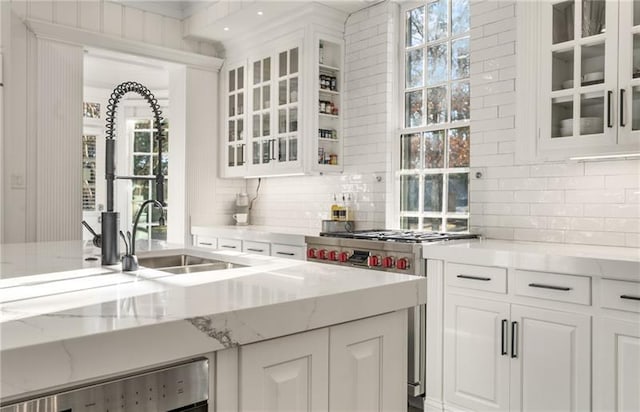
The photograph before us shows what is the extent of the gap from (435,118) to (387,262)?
139cm

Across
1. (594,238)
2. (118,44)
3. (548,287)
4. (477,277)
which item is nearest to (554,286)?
(548,287)

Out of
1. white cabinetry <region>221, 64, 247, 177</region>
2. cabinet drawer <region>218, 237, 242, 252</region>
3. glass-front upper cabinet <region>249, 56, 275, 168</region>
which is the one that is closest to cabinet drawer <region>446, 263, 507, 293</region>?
cabinet drawer <region>218, 237, 242, 252</region>

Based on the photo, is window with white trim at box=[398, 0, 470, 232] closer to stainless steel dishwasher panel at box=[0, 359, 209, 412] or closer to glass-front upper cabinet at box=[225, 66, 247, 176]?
glass-front upper cabinet at box=[225, 66, 247, 176]

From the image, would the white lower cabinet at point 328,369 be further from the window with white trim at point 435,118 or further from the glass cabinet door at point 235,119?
the glass cabinet door at point 235,119

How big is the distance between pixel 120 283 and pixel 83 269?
0.41 m

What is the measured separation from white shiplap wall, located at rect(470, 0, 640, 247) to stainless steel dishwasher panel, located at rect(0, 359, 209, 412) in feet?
8.31

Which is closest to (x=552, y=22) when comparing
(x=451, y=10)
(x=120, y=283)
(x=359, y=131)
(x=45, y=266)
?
(x=451, y=10)

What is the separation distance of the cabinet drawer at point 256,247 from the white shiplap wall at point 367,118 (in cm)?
58

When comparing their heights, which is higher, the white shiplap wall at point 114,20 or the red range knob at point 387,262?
the white shiplap wall at point 114,20

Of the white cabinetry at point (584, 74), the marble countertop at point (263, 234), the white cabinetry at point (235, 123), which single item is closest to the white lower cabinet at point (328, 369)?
the white cabinetry at point (584, 74)

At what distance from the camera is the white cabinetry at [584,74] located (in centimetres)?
244

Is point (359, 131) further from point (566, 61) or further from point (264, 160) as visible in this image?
point (566, 61)

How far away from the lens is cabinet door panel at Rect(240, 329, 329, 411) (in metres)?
1.15

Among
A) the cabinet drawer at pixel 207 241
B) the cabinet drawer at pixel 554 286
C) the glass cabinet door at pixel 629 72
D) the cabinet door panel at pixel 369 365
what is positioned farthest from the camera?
the cabinet drawer at pixel 207 241
